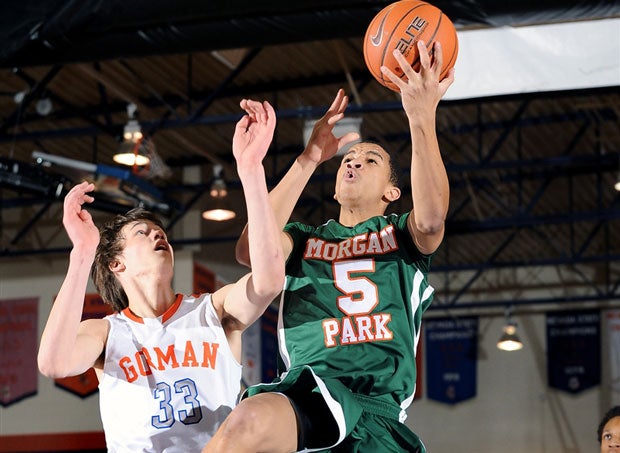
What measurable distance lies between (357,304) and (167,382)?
727mm

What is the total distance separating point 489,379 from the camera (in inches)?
814

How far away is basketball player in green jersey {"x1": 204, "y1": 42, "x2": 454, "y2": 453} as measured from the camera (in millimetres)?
3432

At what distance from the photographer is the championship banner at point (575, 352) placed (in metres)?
20.1

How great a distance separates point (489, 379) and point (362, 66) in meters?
9.22

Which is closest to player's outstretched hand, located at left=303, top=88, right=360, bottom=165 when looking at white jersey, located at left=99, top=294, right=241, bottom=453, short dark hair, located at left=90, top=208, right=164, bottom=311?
short dark hair, located at left=90, top=208, right=164, bottom=311

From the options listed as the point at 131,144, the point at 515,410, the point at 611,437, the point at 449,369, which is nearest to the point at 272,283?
the point at 611,437

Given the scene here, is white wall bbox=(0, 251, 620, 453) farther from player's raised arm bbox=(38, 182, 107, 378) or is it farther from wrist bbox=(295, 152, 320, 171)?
player's raised arm bbox=(38, 182, 107, 378)

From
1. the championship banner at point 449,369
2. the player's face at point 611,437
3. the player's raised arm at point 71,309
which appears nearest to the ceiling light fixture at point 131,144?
the player's face at point 611,437

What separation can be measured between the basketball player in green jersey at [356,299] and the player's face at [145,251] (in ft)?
1.05

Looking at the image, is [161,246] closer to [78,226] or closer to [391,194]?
[78,226]

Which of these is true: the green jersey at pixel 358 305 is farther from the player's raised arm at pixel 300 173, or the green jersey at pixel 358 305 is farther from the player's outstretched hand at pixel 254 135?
the player's outstretched hand at pixel 254 135

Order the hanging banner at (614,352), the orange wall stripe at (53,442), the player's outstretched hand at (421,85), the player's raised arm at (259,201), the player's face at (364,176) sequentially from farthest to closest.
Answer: the hanging banner at (614,352)
the orange wall stripe at (53,442)
the player's face at (364,176)
the player's outstretched hand at (421,85)
the player's raised arm at (259,201)

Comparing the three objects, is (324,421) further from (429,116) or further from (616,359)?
(616,359)

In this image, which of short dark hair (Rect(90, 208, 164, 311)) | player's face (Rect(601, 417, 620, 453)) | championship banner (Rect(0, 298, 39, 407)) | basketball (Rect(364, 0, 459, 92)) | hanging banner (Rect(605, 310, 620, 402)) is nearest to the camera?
basketball (Rect(364, 0, 459, 92))
